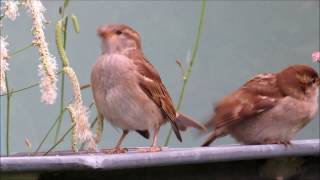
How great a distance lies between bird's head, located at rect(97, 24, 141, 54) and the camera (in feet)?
5.02

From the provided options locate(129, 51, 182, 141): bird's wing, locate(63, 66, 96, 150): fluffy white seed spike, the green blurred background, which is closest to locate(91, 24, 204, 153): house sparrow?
locate(129, 51, 182, 141): bird's wing

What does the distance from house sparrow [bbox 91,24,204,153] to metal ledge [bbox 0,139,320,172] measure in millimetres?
586

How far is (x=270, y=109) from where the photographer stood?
1.54m

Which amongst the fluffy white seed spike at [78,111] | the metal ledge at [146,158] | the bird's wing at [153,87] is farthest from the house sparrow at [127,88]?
the metal ledge at [146,158]

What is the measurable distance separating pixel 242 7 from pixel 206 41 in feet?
0.64

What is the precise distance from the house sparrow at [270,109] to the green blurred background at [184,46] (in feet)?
3.04

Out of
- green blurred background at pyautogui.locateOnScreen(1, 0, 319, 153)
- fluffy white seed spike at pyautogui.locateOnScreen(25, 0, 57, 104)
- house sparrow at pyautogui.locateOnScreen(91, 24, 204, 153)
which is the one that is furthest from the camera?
green blurred background at pyautogui.locateOnScreen(1, 0, 319, 153)

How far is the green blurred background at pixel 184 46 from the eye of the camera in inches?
97.0

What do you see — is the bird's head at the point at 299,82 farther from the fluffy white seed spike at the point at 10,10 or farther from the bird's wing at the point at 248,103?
the fluffy white seed spike at the point at 10,10

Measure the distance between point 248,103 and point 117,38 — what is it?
0.32 meters

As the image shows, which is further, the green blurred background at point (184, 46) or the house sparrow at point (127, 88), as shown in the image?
the green blurred background at point (184, 46)

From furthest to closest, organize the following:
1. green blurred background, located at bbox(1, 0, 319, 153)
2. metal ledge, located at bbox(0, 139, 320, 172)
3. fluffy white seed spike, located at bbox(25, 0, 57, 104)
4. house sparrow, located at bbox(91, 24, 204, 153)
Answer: green blurred background, located at bbox(1, 0, 319, 153) < house sparrow, located at bbox(91, 24, 204, 153) < fluffy white seed spike, located at bbox(25, 0, 57, 104) < metal ledge, located at bbox(0, 139, 320, 172)

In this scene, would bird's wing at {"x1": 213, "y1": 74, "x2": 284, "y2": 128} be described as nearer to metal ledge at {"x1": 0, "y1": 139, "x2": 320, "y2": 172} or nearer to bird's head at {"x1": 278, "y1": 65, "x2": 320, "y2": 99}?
bird's head at {"x1": 278, "y1": 65, "x2": 320, "y2": 99}

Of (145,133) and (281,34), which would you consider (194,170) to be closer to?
(145,133)
